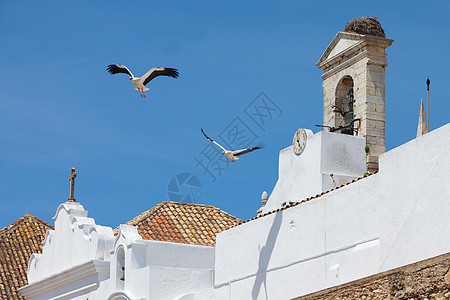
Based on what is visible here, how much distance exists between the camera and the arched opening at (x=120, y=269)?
67.7 feet

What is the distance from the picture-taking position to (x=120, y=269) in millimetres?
20750

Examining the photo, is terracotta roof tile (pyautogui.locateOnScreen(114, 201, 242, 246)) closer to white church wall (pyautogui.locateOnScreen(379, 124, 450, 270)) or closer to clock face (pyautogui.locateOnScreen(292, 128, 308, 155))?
clock face (pyautogui.locateOnScreen(292, 128, 308, 155))

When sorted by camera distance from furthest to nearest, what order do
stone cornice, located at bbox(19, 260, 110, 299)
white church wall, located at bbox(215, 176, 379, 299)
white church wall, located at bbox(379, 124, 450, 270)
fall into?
stone cornice, located at bbox(19, 260, 110, 299), white church wall, located at bbox(215, 176, 379, 299), white church wall, located at bbox(379, 124, 450, 270)

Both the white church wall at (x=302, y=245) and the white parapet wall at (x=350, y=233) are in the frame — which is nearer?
the white parapet wall at (x=350, y=233)

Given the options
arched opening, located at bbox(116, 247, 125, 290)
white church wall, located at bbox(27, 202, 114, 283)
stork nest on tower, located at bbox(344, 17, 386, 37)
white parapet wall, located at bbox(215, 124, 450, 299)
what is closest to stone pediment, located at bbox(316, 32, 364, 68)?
stork nest on tower, located at bbox(344, 17, 386, 37)

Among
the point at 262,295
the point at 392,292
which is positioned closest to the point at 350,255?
the point at 262,295

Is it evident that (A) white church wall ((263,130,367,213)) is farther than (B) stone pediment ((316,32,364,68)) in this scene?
No

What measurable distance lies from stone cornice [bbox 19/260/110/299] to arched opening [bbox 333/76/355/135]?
236 inches

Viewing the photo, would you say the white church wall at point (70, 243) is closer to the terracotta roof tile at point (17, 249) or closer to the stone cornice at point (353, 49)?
the terracotta roof tile at point (17, 249)

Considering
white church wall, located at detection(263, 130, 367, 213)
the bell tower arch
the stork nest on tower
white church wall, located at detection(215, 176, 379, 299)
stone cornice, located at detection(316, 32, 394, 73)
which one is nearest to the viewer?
white church wall, located at detection(215, 176, 379, 299)

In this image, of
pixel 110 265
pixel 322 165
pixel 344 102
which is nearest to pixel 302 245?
pixel 322 165

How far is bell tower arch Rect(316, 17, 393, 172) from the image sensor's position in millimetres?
19984

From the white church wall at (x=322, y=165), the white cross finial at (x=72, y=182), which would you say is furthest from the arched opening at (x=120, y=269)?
the white church wall at (x=322, y=165)

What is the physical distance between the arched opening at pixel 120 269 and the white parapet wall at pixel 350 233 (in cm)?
229
